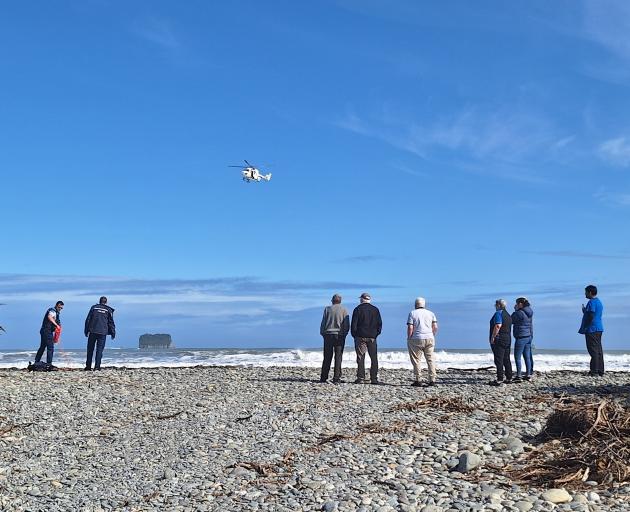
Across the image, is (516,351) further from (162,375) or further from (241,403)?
(162,375)

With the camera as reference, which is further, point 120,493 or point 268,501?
point 120,493

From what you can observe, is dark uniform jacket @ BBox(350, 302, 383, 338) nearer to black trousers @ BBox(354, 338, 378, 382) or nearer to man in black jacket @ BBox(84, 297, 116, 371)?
black trousers @ BBox(354, 338, 378, 382)

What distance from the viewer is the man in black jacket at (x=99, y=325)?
64.4 ft

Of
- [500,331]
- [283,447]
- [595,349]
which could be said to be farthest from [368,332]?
[283,447]

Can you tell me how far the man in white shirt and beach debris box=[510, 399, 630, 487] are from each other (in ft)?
17.6

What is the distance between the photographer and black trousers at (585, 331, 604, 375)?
1680cm

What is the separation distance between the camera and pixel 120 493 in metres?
7.61

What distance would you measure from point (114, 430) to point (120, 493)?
3.67m

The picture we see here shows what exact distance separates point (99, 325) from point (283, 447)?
11.8 meters

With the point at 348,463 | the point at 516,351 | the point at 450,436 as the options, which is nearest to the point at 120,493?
Answer: the point at 348,463

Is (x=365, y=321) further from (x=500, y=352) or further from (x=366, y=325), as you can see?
(x=500, y=352)

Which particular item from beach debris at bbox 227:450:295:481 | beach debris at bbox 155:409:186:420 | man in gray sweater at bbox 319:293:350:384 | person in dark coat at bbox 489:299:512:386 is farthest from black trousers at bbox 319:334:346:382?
beach debris at bbox 227:450:295:481

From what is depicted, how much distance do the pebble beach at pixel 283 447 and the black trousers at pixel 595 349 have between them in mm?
1389

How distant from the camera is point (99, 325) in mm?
19656
